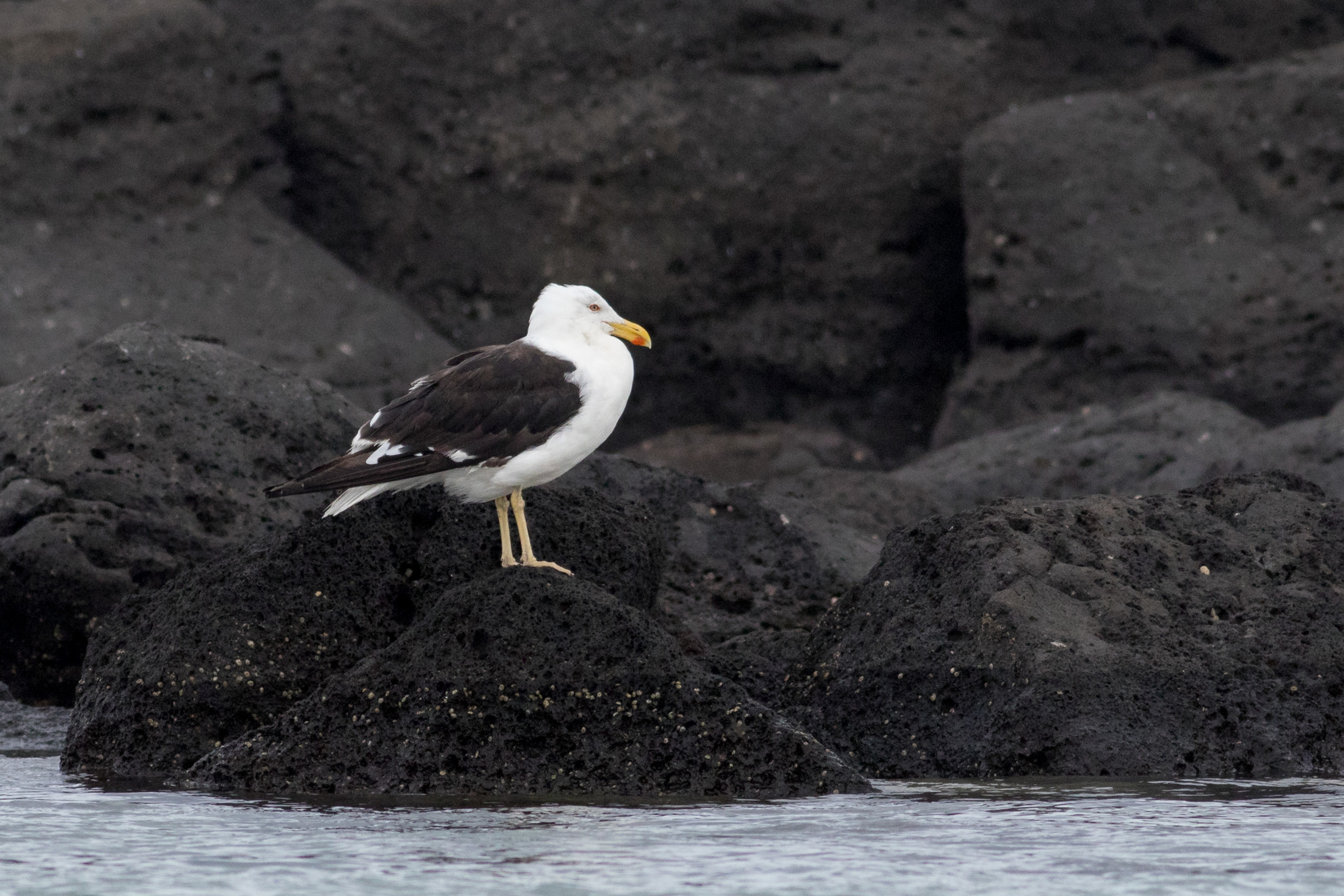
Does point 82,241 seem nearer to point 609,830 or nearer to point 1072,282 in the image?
point 1072,282

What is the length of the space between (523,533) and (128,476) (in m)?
2.92

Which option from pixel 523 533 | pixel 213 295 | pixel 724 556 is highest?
pixel 213 295

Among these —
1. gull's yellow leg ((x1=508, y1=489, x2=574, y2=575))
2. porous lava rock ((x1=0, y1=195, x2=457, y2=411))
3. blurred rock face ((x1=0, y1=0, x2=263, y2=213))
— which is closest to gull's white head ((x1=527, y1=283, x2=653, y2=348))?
gull's yellow leg ((x1=508, y1=489, x2=574, y2=575))

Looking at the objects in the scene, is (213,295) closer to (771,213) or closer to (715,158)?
(715,158)

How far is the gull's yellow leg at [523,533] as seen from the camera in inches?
297

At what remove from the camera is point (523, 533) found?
7.63m

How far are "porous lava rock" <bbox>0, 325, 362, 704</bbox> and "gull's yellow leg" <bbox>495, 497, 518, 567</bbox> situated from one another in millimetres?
2241

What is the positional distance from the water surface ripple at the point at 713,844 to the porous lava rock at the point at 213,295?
A: 8.67 meters

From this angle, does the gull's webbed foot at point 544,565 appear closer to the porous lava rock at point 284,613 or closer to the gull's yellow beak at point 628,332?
the porous lava rock at point 284,613

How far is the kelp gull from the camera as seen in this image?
7406 millimetres

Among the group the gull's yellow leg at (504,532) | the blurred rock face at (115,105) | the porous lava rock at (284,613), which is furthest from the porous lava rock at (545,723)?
the blurred rock face at (115,105)

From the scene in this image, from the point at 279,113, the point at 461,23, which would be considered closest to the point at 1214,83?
the point at 461,23

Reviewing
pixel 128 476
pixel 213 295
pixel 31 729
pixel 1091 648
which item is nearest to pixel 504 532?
pixel 1091 648

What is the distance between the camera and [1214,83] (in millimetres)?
15828
